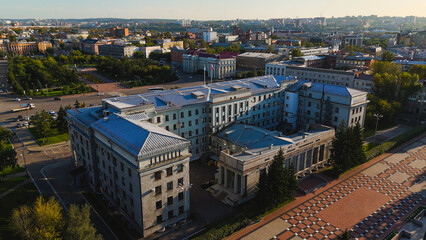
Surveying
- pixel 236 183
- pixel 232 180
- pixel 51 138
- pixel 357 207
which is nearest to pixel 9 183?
pixel 51 138

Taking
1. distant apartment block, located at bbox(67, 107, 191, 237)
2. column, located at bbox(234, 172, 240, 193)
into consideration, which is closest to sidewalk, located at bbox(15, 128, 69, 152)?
distant apartment block, located at bbox(67, 107, 191, 237)

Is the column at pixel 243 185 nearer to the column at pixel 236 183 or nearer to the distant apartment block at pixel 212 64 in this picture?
the column at pixel 236 183

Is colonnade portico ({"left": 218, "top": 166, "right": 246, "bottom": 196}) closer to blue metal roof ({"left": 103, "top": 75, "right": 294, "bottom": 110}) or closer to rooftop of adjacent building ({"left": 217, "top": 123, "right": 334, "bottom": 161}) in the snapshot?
rooftop of adjacent building ({"left": 217, "top": 123, "right": 334, "bottom": 161})

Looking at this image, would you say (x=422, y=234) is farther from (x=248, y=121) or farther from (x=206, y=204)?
(x=248, y=121)

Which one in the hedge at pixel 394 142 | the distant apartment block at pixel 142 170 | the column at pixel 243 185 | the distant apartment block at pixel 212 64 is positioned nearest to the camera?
the distant apartment block at pixel 142 170

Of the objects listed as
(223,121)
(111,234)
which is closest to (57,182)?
(111,234)

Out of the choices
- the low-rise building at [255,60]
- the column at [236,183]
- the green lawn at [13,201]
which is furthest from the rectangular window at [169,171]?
the low-rise building at [255,60]

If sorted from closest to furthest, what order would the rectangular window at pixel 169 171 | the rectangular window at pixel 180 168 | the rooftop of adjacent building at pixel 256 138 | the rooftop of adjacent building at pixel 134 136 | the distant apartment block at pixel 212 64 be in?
the rooftop of adjacent building at pixel 134 136, the rectangular window at pixel 169 171, the rectangular window at pixel 180 168, the rooftop of adjacent building at pixel 256 138, the distant apartment block at pixel 212 64
